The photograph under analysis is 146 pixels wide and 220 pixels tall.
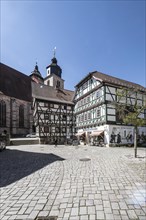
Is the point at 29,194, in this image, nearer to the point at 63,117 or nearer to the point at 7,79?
the point at 63,117

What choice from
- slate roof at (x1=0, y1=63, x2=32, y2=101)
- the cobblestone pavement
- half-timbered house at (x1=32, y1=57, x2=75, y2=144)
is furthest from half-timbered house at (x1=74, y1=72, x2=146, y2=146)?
the cobblestone pavement

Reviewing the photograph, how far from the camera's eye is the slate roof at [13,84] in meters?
37.4

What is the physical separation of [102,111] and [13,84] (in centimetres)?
2776

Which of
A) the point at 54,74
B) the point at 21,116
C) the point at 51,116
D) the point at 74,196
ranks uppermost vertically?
the point at 54,74

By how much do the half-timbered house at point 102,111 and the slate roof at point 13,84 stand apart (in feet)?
45.0

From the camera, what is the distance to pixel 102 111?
22000 millimetres

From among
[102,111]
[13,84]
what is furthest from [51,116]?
[13,84]

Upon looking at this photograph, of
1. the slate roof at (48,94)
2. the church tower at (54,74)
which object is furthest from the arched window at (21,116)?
the church tower at (54,74)

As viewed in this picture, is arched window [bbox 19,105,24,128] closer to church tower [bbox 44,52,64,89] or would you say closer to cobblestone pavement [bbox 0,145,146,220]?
church tower [bbox 44,52,64,89]

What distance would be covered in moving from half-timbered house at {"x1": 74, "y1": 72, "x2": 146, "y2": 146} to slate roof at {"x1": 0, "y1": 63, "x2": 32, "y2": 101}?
1371cm

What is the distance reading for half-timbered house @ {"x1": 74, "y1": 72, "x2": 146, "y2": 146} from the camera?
21.4 meters

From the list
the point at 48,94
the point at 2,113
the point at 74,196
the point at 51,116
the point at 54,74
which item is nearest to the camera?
the point at 74,196

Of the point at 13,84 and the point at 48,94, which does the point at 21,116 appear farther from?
the point at 48,94

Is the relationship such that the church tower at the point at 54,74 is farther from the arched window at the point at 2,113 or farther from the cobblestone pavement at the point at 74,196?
the cobblestone pavement at the point at 74,196
